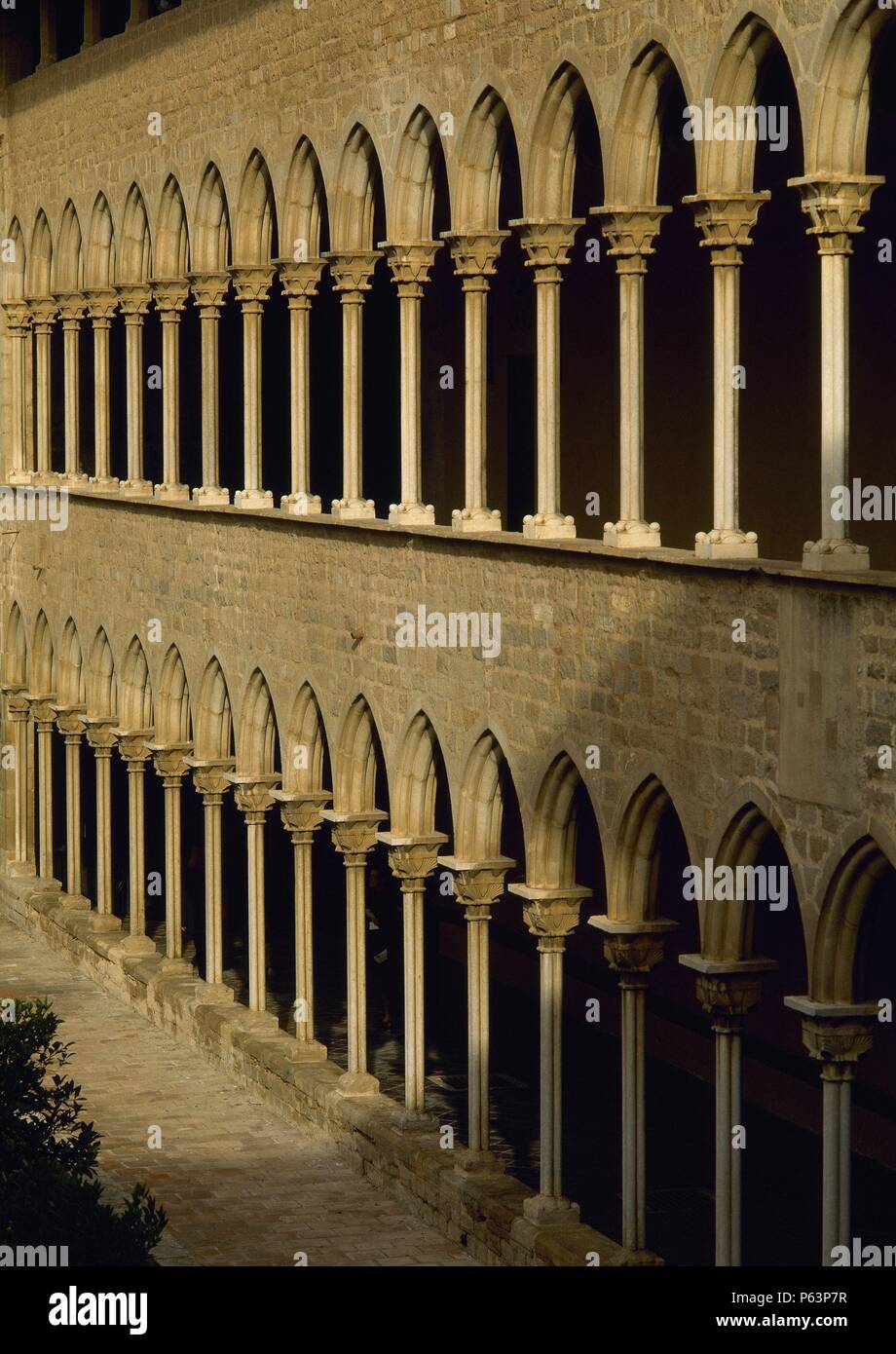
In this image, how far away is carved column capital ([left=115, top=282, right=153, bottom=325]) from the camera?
1036 inches

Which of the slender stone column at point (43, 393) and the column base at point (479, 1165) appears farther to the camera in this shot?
the slender stone column at point (43, 393)

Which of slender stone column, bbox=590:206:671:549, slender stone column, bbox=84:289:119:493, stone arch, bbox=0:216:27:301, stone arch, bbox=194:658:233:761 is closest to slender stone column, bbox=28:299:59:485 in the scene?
stone arch, bbox=0:216:27:301

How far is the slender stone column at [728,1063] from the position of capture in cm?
1455

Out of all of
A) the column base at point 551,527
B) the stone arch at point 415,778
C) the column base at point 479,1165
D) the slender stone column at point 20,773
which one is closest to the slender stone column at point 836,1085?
the column base at point 551,527

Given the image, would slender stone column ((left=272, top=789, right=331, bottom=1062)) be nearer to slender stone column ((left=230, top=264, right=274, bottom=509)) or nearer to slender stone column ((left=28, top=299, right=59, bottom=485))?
slender stone column ((left=230, top=264, right=274, bottom=509))

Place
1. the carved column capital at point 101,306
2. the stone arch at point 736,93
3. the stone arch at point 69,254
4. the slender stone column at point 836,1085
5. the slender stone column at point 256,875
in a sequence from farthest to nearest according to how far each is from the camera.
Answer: the stone arch at point 69,254
the carved column capital at point 101,306
the slender stone column at point 256,875
the stone arch at point 736,93
the slender stone column at point 836,1085

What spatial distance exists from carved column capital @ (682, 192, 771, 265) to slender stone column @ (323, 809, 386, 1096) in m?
7.10

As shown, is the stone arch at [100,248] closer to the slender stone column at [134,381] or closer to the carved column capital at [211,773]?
the slender stone column at [134,381]

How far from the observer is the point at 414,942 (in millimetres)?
19500

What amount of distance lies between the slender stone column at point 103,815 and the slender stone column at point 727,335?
44.3ft

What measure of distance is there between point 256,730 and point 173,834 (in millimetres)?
2838

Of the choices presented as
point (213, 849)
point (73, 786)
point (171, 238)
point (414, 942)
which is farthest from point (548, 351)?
point (73, 786)

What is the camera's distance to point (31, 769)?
101ft

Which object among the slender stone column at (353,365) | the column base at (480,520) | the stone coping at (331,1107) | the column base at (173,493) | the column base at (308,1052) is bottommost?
the stone coping at (331,1107)
